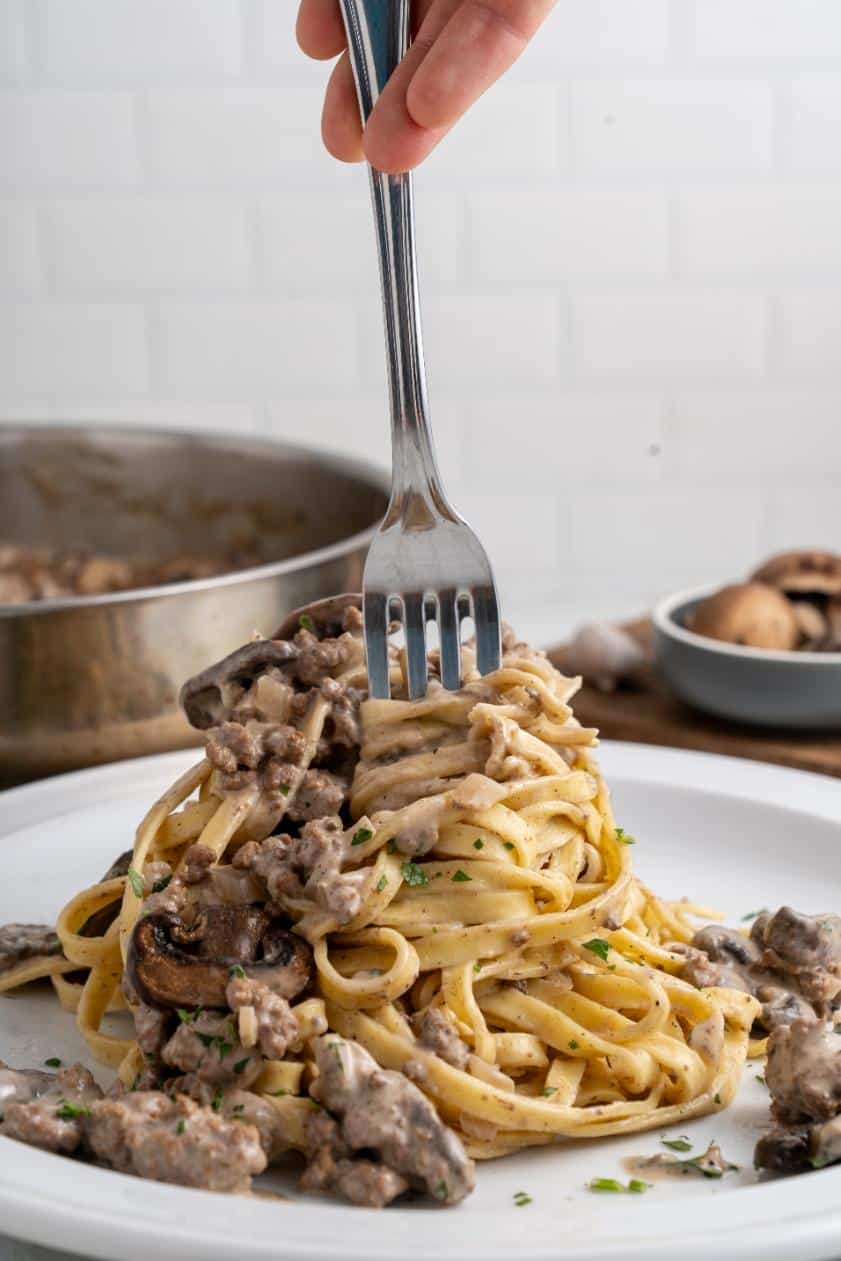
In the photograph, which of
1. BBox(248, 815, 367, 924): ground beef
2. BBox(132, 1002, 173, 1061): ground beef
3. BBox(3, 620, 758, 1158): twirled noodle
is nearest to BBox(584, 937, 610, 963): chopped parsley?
BBox(3, 620, 758, 1158): twirled noodle

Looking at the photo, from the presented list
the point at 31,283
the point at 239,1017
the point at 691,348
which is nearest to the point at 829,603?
the point at 691,348

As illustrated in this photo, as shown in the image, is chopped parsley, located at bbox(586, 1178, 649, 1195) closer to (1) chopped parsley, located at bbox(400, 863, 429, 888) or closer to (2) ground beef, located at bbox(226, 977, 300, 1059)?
(2) ground beef, located at bbox(226, 977, 300, 1059)

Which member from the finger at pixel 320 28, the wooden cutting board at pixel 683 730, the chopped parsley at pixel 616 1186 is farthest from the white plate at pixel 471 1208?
the finger at pixel 320 28

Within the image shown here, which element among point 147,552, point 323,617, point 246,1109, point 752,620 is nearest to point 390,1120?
point 246,1109

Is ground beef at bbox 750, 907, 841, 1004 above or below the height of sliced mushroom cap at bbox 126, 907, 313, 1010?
below

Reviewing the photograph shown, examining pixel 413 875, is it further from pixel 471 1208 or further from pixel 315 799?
pixel 471 1208

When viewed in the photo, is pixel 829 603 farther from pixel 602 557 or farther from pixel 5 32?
pixel 5 32

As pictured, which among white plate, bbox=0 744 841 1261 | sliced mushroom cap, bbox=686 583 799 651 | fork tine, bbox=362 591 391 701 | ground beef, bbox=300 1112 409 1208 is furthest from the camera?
sliced mushroom cap, bbox=686 583 799 651
